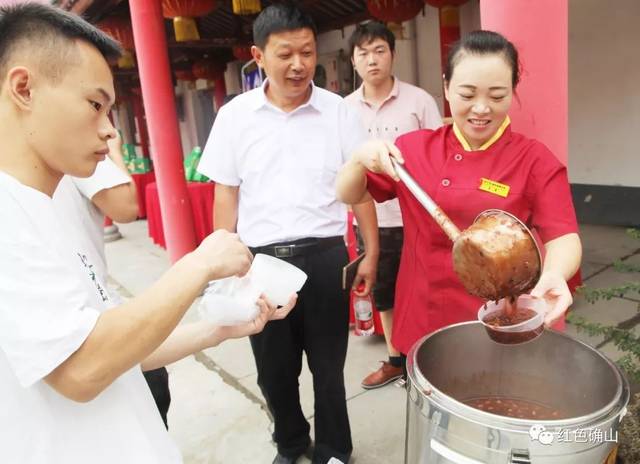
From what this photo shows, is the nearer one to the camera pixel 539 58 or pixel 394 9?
pixel 539 58

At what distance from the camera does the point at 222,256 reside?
37.6 inches

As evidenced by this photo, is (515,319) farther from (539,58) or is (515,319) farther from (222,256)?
(539,58)

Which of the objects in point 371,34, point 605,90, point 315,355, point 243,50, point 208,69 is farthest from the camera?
point 208,69

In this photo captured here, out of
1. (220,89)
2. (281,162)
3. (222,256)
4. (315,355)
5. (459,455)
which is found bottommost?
(315,355)

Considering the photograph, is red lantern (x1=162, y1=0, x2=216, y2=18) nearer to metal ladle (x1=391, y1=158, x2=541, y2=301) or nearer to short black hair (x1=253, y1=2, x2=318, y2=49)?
short black hair (x1=253, y1=2, x2=318, y2=49)

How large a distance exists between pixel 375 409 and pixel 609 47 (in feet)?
15.5

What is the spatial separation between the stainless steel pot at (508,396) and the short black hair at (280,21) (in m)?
1.27

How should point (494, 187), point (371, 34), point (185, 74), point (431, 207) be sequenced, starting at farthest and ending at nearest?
1. point (185, 74)
2. point (371, 34)
3. point (494, 187)
4. point (431, 207)

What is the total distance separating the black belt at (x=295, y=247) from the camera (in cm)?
192

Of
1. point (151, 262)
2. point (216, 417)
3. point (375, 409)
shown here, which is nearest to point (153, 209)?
point (151, 262)

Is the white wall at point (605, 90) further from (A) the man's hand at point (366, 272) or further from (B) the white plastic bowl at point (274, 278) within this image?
(B) the white plastic bowl at point (274, 278)

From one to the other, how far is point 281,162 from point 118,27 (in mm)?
5250

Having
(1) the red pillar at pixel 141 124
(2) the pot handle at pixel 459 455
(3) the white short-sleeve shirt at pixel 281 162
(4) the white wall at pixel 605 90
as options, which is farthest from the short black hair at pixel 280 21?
(1) the red pillar at pixel 141 124

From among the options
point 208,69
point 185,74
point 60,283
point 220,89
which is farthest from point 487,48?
point 185,74
